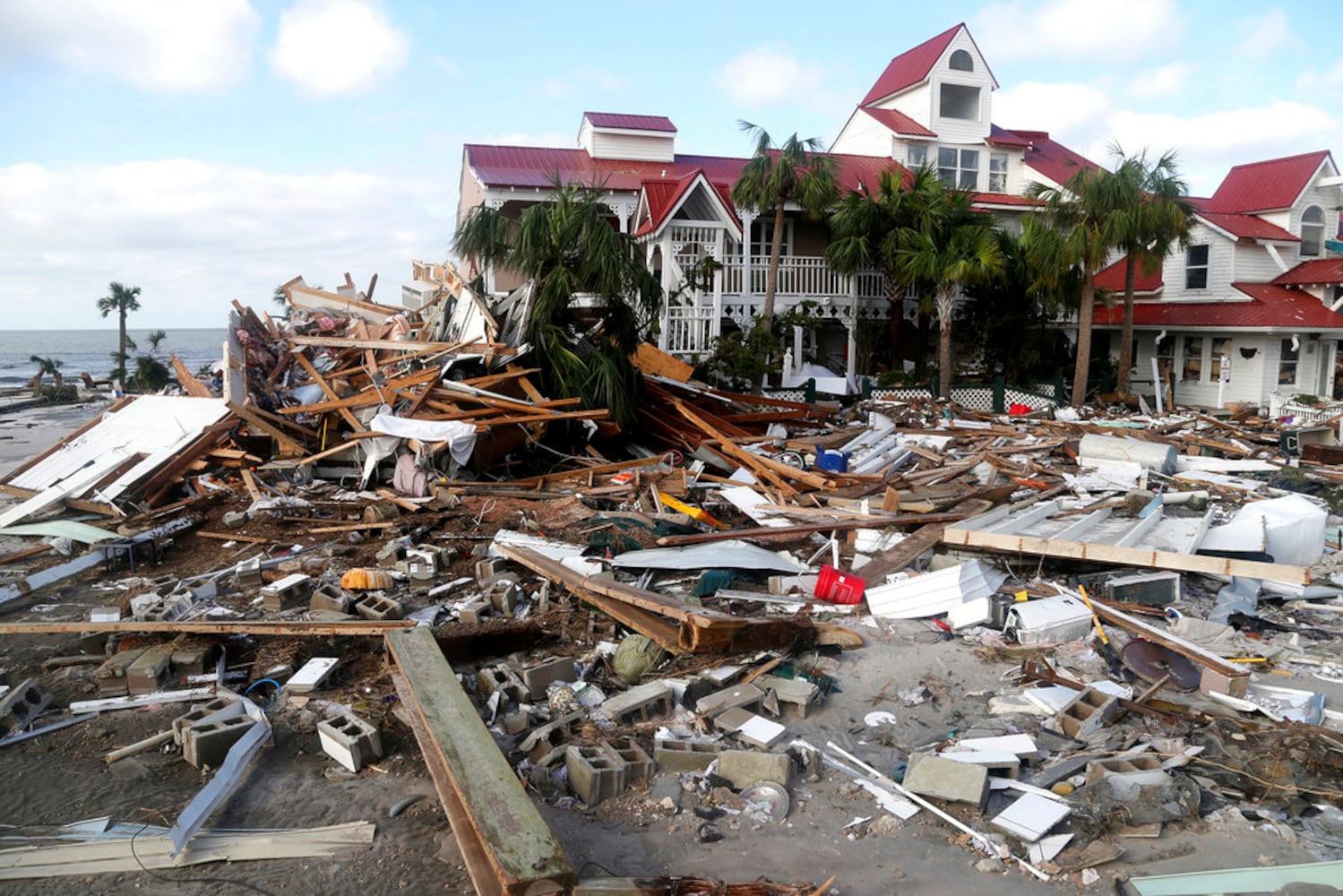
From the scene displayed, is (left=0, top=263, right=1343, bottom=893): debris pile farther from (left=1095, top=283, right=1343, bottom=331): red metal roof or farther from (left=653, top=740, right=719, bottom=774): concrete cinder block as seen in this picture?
(left=1095, top=283, right=1343, bottom=331): red metal roof

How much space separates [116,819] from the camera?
4.48m

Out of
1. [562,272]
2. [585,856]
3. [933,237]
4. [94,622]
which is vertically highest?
[933,237]

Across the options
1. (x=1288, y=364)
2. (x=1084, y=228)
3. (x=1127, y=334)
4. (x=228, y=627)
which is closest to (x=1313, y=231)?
(x=1288, y=364)

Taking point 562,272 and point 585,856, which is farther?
point 562,272

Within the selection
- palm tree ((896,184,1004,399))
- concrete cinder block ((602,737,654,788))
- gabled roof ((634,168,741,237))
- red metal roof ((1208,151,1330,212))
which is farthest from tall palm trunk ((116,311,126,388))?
red metal roof ((1208,151,1330,212))

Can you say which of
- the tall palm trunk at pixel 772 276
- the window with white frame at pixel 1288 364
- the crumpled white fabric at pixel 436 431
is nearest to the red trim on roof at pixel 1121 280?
the window with white frame at pixel 1288 364

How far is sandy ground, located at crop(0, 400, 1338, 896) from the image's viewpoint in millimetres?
4023

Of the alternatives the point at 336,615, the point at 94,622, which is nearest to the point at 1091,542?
the point at 336,615

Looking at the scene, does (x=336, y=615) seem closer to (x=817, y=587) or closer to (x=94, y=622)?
(x=94, y=622)

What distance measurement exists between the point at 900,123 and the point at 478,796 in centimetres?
2622

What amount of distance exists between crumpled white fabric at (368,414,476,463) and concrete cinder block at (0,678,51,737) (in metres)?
5.50

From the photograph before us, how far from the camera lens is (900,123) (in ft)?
86.7

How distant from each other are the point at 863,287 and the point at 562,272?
12307 millimetres

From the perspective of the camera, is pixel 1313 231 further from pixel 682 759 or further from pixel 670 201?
pixel 682 759
